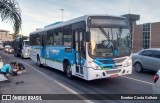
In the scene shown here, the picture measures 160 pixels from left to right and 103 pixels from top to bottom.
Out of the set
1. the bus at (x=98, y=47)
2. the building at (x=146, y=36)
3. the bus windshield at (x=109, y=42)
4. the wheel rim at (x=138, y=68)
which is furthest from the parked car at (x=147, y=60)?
the building at (x=146, y=36)

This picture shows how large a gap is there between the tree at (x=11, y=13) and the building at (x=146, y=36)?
34.5 m

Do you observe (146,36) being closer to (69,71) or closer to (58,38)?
(58,38)

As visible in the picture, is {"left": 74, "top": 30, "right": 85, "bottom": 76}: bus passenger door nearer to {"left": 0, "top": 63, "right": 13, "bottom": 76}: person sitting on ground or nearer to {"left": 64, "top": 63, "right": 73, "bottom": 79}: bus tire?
{"left": 64, "top": 63, "right": 73, "bottom": 79}: bus tire

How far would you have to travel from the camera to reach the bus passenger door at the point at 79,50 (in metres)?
10.1

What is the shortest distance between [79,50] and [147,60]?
17.2 feet

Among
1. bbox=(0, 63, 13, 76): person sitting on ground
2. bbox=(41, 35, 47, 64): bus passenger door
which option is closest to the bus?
bbox=(0, 63, 13, 76): person sitting on ground

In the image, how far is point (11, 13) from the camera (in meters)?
20.0

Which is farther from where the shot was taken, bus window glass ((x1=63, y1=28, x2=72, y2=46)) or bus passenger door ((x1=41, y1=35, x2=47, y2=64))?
bus passenger door ((x1=41, y1=35, x2=47, y2=64))

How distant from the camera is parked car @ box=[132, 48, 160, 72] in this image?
12753 millimetres

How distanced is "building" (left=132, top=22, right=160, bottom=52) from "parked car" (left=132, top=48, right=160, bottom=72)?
35.8 meters

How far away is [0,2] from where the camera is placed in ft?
62.3

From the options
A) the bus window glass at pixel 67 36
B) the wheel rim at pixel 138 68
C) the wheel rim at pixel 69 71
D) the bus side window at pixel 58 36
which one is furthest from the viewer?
the wheel rim at pixel 138 68

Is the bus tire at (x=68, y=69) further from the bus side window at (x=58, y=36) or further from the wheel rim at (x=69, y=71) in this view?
the bus side window at (x=58, y=36)

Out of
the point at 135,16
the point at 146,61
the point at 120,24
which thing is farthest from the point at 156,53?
the point at 135,16
